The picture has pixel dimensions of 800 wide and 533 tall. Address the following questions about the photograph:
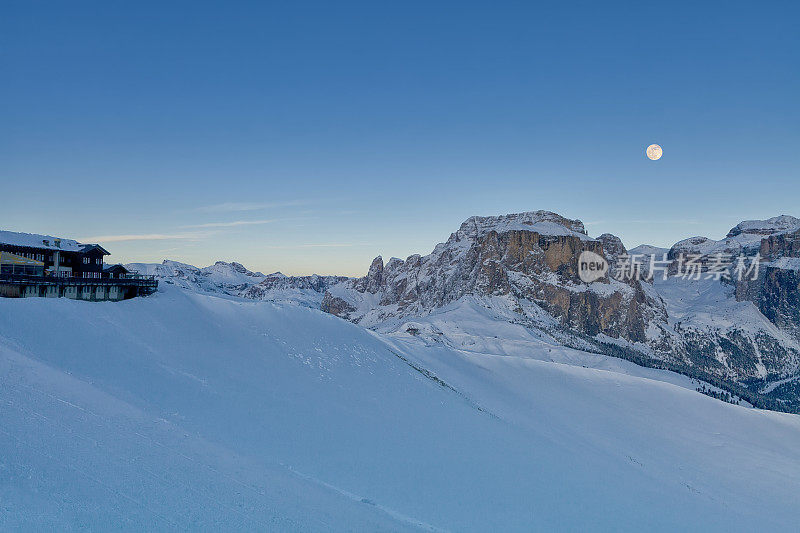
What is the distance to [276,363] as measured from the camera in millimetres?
35719

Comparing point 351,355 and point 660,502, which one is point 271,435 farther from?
point 660,502

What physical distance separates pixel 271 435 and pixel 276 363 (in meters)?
12.4

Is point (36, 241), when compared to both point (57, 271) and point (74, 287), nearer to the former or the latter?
point (57, 271)

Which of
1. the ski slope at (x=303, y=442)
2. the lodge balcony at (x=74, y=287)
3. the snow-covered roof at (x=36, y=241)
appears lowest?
the ski slope at (x=303, y=442)

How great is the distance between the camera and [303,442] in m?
24.1

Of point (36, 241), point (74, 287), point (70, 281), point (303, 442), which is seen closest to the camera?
point (303, 442)

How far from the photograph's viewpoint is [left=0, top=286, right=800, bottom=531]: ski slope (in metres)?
14.4

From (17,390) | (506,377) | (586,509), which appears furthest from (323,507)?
(506,377)

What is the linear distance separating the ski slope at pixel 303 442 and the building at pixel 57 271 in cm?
525

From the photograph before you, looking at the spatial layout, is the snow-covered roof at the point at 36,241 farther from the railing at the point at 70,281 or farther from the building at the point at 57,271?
the railing at the point at 70,281

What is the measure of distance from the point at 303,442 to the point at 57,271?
39520 millimetres

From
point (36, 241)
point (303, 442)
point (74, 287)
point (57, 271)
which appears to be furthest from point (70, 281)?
point (303, 442)

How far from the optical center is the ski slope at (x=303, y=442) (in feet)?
47.3

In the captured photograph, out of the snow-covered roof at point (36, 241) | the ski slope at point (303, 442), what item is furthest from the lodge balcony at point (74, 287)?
the snow-covered roof at point (36, 241)
